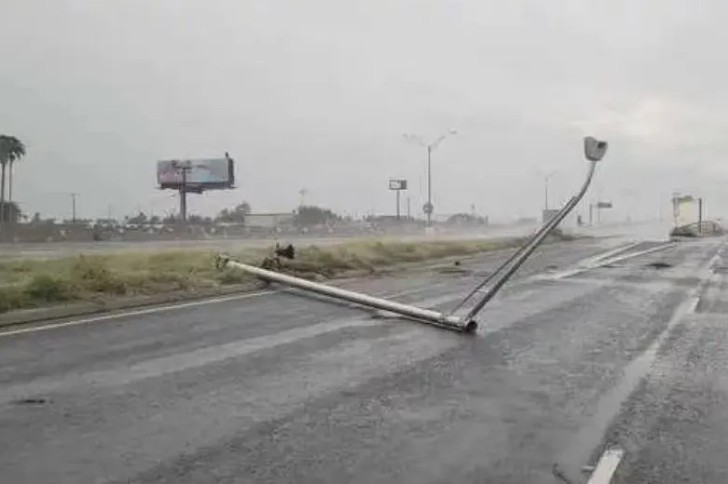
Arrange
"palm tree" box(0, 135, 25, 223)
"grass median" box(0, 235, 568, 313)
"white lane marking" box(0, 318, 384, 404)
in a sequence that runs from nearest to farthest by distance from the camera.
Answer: "white lane marking" box(0, 318, 384, 404)
"grass median" box(0, 235, 568, 313)
"palm tree" box(0, 135, 25, 223)

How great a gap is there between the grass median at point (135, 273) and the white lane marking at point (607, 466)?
10.3m

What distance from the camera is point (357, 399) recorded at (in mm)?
7766

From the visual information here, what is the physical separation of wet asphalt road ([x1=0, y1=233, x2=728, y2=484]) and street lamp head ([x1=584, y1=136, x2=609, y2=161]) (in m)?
2.32

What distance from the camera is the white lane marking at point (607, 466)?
217 inches

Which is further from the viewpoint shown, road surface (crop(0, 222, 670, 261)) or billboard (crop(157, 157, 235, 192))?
billboard (crop(157, 157, 235, 192))

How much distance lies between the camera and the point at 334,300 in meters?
16.2

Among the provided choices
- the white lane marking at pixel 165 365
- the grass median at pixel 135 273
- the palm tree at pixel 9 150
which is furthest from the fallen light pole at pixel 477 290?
the palm tree at pixel 9 150

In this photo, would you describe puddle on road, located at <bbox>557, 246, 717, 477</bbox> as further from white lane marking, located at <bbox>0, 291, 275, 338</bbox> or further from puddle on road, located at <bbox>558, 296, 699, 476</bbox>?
white lane marking, located at <bbox>0, 291, 275, 338</bbox>

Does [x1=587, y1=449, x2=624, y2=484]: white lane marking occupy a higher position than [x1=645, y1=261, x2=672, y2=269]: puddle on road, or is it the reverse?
[x1=587, y1=449, x2=624, y2=484]: white lane marking

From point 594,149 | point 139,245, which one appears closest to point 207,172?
point 139,245

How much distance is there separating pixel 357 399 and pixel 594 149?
18.7 ft

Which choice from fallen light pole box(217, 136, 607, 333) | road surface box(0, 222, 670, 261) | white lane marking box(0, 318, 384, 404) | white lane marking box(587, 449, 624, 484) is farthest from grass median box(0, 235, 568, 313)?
white lane marking box(587, 449, 624, 484)

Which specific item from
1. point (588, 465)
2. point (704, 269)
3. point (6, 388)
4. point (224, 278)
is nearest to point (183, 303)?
point (224, 278)

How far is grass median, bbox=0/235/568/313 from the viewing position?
15.3m
